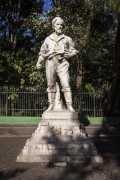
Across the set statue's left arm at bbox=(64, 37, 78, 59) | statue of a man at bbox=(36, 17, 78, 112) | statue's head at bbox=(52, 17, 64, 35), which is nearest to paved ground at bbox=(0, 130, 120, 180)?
statue of a man at bbox=(36, 17, 78, 112)

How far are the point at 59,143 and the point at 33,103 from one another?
9.97 m

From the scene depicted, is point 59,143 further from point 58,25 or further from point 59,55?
point 58,25

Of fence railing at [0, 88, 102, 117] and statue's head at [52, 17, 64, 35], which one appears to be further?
fence railing at [0, 88, 102, 117]

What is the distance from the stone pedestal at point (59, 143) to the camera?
7.40 meters

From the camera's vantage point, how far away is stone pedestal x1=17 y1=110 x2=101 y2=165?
7398 mm

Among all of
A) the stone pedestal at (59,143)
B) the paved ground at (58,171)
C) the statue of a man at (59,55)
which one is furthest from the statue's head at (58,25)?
the paved ground at (58,171)

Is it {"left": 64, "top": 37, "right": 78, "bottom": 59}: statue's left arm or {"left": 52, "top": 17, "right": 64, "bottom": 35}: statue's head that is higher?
{"left": 52, "top": 17, "right": 64, "bottom": 35}: statue's head

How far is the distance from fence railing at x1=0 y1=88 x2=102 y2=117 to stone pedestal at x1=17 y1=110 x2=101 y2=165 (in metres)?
9.04

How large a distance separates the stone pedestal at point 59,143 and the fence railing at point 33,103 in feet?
29.7

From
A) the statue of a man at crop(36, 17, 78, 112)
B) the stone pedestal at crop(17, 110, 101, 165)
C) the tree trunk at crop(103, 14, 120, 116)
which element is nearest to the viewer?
the stone pedestal at crop(17, 110, 101, 165)

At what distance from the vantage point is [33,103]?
17.6 meters

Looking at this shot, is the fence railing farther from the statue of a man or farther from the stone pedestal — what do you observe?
the stone pedestal

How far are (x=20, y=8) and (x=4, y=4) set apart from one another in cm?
141

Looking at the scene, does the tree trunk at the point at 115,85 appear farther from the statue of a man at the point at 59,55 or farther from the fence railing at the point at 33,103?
the statue of a man at the point at 59,55
